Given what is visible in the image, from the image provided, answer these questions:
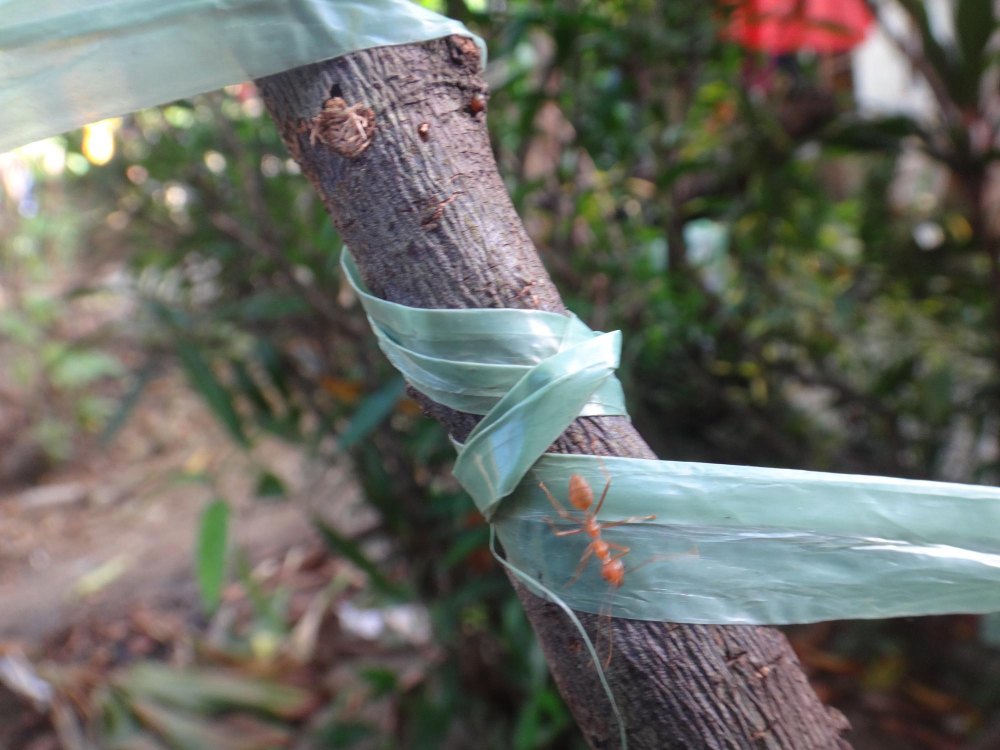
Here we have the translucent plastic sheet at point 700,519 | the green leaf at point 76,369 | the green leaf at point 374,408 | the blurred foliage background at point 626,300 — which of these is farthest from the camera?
the green leaf at point 76,369

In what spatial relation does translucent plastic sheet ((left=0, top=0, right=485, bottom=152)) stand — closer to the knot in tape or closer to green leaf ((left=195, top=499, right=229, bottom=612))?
the knot in tape

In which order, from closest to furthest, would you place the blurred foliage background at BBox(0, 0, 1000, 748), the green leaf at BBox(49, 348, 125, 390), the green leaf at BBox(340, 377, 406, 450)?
the green leaf at BBox(340, 377, 406, 450), the blurred foliage background at BBox(0, 0, 1000, 748), the green leaf at BBox(49, 348, 125, 390)

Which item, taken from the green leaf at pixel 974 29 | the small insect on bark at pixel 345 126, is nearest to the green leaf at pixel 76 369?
the green leaf at pixel 974 29

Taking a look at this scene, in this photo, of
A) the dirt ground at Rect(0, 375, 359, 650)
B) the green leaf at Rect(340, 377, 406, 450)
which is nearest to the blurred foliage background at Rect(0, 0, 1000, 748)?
the green leaf at Rect(340, 377, 406, 450)

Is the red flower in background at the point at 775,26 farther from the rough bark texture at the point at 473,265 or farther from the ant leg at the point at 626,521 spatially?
the ant leg at the point at 626,521

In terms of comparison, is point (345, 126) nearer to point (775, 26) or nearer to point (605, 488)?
point (605, 488)

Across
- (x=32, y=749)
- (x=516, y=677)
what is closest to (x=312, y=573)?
(x=32, y=749)

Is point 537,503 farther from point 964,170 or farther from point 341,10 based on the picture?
point 964,170
